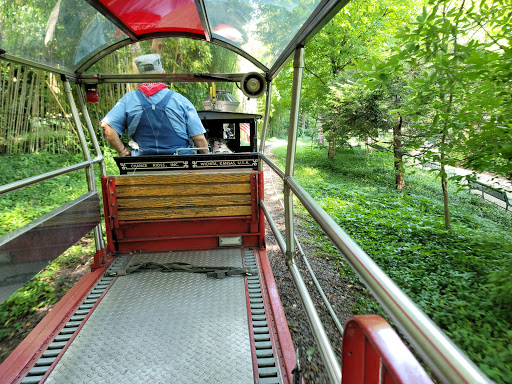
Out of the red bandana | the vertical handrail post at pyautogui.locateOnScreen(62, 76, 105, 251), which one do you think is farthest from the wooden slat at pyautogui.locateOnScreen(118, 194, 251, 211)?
the red bandana

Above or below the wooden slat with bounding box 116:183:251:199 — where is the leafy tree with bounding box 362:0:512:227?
above

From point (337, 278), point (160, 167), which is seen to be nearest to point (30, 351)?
point (160, 167)

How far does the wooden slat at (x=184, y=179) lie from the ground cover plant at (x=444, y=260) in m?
2.00

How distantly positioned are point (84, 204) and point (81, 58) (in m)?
1.42

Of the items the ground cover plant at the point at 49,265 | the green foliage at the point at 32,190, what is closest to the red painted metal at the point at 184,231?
the ground cover plant at the point at 49,265

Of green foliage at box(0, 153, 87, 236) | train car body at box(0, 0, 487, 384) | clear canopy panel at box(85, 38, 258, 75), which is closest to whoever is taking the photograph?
train car body at box(0, 0, 487, 384)

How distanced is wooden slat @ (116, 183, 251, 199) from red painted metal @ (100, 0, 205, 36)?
5.03ft

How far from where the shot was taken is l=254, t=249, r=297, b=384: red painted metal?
1.86 metres

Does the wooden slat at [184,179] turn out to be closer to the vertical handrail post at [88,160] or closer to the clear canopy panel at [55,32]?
the vertical handrail post at [88,160]

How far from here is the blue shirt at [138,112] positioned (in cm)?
355

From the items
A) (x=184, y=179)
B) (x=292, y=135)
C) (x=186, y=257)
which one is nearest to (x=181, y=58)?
(x=184, y=179)

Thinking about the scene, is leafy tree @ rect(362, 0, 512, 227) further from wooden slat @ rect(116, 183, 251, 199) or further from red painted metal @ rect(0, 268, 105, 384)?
red painted metal @ rect(0, 268, 105, 384)

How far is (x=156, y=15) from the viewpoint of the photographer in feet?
10.6

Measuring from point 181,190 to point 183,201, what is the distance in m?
0.11
